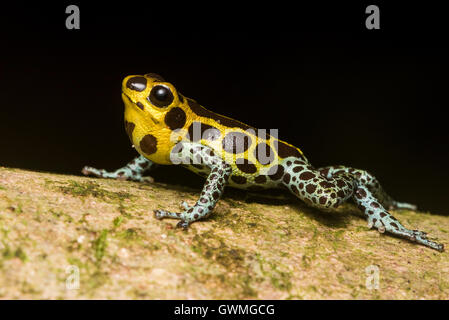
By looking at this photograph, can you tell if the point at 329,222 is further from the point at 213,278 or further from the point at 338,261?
the point at 213,278

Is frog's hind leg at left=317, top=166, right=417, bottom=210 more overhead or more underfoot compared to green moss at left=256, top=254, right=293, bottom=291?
more overhead

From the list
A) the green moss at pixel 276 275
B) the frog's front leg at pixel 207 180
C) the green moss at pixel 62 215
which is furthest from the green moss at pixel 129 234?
the green moss at pixel 276 275

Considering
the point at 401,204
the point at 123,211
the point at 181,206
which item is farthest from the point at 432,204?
the point at 123,211

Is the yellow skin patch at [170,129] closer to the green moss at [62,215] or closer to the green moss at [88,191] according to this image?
the green moss at [88,191]

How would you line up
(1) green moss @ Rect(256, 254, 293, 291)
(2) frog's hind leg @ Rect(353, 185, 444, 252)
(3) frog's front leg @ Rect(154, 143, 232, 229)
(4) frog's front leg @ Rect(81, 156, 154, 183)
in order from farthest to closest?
(4) frog's front leg @ Rect(81, 156, 154, 183) < (2) frog's hind leg @ Rect(353, 185, 444, 252) < (3) frog's front leg @ Rect(154, 143, 232, 229) < (1) green moss @ Rect(256, 254, 293, 291)

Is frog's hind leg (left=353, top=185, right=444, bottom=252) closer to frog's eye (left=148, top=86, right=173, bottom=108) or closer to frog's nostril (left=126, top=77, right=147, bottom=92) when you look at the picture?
frog's eye (left=148, top=86, right=173, bottom=108)

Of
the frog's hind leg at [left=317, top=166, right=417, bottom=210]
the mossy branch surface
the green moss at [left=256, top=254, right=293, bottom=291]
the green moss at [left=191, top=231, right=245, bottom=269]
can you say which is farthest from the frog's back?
the green moss at [left=256, top=254, right=293, bottom=291]

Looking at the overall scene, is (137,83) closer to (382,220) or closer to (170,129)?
(170,129)
